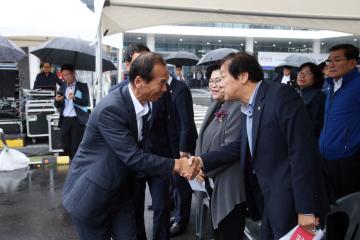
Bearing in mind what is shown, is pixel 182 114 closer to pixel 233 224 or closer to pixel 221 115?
pixel 221 115

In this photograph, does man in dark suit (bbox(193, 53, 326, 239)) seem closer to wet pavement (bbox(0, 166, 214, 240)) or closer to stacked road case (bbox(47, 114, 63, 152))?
wet pavement (bbox(0, 166, 214, 240))

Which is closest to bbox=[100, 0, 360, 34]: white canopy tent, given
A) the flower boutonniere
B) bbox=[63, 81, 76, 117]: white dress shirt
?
the flower boutonniere

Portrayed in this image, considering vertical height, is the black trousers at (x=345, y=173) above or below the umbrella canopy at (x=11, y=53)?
below

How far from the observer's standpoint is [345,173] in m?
3.52

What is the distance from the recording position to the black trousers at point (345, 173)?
137 inches

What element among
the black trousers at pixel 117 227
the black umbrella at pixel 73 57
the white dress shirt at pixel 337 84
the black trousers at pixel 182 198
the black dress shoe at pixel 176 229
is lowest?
the black dress shoe at pixel 176 229

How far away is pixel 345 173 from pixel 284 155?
168 cm

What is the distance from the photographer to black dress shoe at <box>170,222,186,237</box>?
162 inches

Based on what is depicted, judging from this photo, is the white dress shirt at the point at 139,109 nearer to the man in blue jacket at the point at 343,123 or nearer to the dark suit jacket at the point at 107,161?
the dark suit jacket at the point at 107,161

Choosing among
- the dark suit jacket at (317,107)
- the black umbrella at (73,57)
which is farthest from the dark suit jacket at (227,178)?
the black umbrella at (73,57)

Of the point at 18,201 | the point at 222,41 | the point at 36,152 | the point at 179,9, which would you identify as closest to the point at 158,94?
the point at 179,9

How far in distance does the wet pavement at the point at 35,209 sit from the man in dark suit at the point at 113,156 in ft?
6.42

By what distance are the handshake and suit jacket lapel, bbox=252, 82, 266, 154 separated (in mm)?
459

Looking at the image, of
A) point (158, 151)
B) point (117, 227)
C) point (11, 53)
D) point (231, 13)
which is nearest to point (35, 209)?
point (158, 151)
